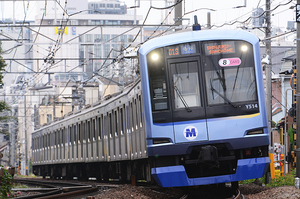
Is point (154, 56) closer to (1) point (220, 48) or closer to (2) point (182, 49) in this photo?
(2) point (182, 49)

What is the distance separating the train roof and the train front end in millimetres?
18

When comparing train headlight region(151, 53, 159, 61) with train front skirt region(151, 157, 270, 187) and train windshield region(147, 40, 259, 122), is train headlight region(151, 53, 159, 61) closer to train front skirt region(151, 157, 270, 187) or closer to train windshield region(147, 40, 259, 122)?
train windshield region(147, 40, 259, 122)

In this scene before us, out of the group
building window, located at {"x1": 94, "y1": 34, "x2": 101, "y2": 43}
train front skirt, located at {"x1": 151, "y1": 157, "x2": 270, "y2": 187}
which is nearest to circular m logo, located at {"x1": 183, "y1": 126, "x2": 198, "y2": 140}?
train front skirt, located at {"x1": 151, "y1": 157, "x2": 270, "y2": 187}

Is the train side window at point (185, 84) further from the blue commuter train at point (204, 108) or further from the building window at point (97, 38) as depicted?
the building window at point (97, 38)

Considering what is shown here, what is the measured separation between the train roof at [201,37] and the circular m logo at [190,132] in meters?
1.56

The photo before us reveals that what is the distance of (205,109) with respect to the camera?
27.8 feet

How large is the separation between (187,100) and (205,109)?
1.18 ft

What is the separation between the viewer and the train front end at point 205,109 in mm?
8352

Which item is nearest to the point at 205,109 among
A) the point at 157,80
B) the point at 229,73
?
the point at 229,73

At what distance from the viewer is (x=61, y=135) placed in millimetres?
22406

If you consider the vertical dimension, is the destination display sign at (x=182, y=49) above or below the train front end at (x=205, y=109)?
above

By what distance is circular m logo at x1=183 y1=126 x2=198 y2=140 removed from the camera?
27.5ft

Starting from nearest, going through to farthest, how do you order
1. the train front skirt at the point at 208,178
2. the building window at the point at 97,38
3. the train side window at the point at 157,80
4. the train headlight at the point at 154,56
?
the train front skirt at the point at 208,178 < the train side window at the point at 157,80 < the train headlight at the point at 154,56 < the building window at the point at 97,38

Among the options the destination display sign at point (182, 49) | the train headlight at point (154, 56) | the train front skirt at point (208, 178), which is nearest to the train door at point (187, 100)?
the destination display sign at point (182, 49)
